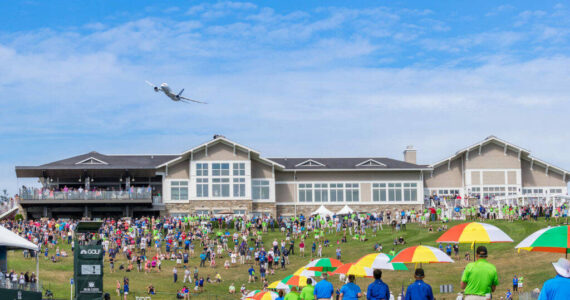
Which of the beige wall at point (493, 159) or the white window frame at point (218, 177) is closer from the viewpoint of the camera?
the white window frame at point (218, 177)

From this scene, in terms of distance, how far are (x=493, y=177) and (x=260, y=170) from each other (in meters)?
18.7

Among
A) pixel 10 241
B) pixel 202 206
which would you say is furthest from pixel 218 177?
pixel 10 241

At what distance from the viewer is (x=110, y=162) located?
62.7 metres

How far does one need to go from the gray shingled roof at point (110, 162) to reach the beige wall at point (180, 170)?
137 centimetres

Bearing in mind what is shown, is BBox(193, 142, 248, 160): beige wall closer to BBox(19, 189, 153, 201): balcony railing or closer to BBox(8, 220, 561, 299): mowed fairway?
BBox(19, 189, 153, 201): balcony railing

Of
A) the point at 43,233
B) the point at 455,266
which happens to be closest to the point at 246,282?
the point at 455,266

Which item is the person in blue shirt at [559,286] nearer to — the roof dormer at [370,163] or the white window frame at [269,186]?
the white window frame at [269,186]

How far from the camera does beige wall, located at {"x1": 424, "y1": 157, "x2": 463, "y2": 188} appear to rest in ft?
212

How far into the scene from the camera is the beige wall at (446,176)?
6469 centimetres

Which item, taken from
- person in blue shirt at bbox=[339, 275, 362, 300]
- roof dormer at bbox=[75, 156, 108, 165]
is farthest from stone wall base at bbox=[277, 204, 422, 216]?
person in blue shirt at bbox=[339, 275, 362, 300]

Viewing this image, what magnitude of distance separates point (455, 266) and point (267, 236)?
1447 cm

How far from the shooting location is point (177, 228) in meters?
51.6

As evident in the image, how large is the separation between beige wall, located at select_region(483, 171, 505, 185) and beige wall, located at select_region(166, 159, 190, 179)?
2363 centimetres

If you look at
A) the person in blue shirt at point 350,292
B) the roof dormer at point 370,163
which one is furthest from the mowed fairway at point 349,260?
the person in blue shirt at point 350,292
